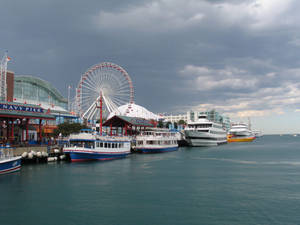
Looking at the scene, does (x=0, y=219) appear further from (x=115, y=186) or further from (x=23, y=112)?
(x=23, y=112)

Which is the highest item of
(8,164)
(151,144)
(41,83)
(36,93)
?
(41,83)

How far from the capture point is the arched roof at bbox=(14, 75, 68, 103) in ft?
415

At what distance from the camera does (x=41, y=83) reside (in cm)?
13650

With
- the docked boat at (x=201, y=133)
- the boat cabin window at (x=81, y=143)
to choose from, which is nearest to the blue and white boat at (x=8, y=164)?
the boat cabin window at (x=81, y=143)

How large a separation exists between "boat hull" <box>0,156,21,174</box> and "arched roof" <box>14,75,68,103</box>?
91226 millimetres

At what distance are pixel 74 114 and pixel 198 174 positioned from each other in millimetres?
102041

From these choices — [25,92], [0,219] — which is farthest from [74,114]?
[0,219]

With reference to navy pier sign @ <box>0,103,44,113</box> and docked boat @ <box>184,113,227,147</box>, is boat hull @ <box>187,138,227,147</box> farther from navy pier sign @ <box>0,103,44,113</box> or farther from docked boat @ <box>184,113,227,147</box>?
navy pier sign @ <box>0,103,44,113</box>

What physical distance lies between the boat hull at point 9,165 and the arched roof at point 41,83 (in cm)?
9123

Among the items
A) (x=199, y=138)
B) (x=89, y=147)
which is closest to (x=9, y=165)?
(x=89, y=147)

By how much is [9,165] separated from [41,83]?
103m

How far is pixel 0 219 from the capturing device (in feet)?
72.2

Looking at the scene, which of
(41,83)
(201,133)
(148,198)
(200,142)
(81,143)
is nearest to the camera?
(148,198)

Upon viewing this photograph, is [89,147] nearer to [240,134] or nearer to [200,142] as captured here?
[200,142]
